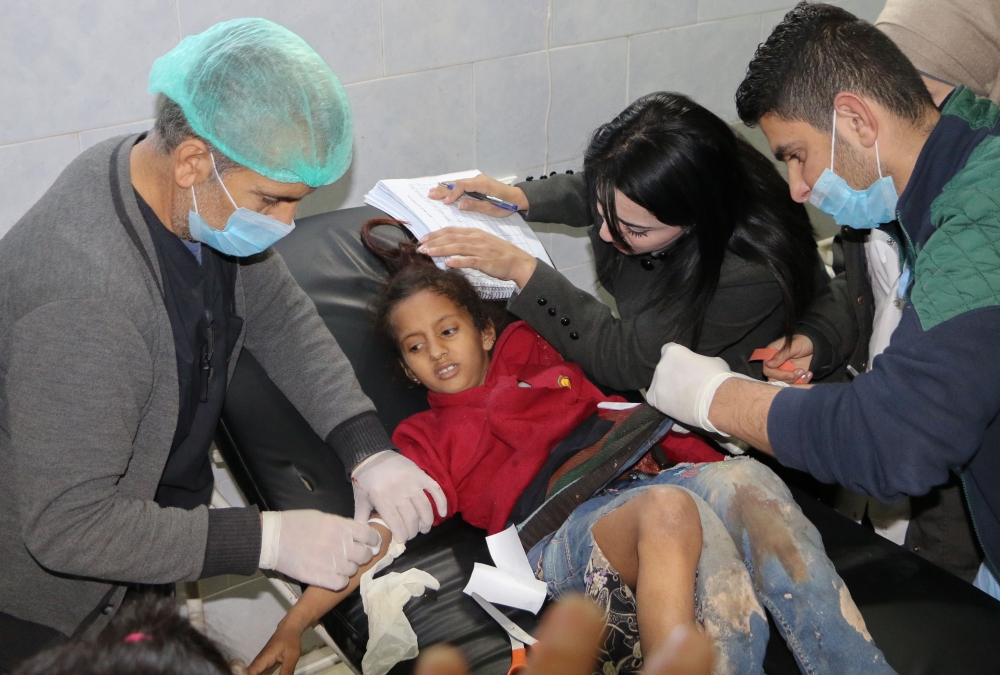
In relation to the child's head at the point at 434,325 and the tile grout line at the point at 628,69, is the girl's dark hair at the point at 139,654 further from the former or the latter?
the tile grout line at the point at 628,69

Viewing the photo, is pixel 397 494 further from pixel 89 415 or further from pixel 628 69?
pixel 628 69

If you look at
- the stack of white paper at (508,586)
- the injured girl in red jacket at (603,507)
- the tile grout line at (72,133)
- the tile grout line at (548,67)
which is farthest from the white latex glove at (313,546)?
the tile grout line at (548,67)

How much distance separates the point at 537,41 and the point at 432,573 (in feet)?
5.32

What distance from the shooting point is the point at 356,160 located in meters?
2.46

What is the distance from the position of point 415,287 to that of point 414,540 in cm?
58

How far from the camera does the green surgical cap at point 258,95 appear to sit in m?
1.37

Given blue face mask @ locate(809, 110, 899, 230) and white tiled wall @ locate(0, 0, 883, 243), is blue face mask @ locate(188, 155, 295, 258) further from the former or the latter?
blue face mask @ locate(809, 110, 899, 230)

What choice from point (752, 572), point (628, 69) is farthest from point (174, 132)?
point (628, 69)

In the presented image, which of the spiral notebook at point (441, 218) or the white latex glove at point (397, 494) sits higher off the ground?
the spiral notebook at point (441, 218)

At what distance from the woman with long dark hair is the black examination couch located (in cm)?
29

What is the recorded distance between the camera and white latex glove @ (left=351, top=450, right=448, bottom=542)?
70.2 inches

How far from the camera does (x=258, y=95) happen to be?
1.39 metres

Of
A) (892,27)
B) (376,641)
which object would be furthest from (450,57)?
(376,641)

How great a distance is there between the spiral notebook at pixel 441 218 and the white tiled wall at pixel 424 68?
0.27 metres
